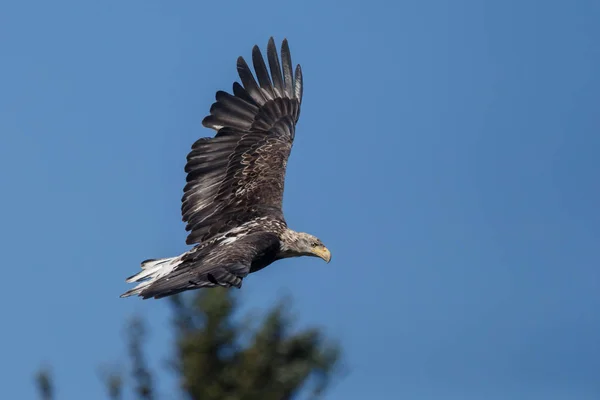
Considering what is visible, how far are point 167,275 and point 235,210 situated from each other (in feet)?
7.94

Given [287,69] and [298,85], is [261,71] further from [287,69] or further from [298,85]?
[298,85]

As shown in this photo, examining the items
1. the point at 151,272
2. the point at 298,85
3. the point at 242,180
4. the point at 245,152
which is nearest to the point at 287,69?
the point at 298,85

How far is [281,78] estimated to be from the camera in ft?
66.1

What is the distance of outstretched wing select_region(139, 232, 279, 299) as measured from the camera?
15180mm

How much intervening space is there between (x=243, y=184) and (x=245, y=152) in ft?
2.01

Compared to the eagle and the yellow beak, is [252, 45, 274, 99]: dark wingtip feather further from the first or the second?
the yellow beak

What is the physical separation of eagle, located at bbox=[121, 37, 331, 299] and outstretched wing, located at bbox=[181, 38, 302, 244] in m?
0.01

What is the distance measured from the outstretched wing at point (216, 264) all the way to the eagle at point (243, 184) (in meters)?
0.02

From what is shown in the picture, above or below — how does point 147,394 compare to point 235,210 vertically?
below

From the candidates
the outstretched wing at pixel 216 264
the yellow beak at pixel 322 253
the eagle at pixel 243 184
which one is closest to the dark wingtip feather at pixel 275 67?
the eagle at pixel 243 184

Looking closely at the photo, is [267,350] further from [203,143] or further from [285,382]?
[203,143]

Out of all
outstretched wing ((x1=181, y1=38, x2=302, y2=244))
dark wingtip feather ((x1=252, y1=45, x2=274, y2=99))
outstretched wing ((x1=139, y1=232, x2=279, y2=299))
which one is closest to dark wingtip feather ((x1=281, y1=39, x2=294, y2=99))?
outstretched wing ((x1=181, y1=38, x2=302, y2=244))

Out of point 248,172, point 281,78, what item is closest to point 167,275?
point 248,172

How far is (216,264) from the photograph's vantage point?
15930mm
